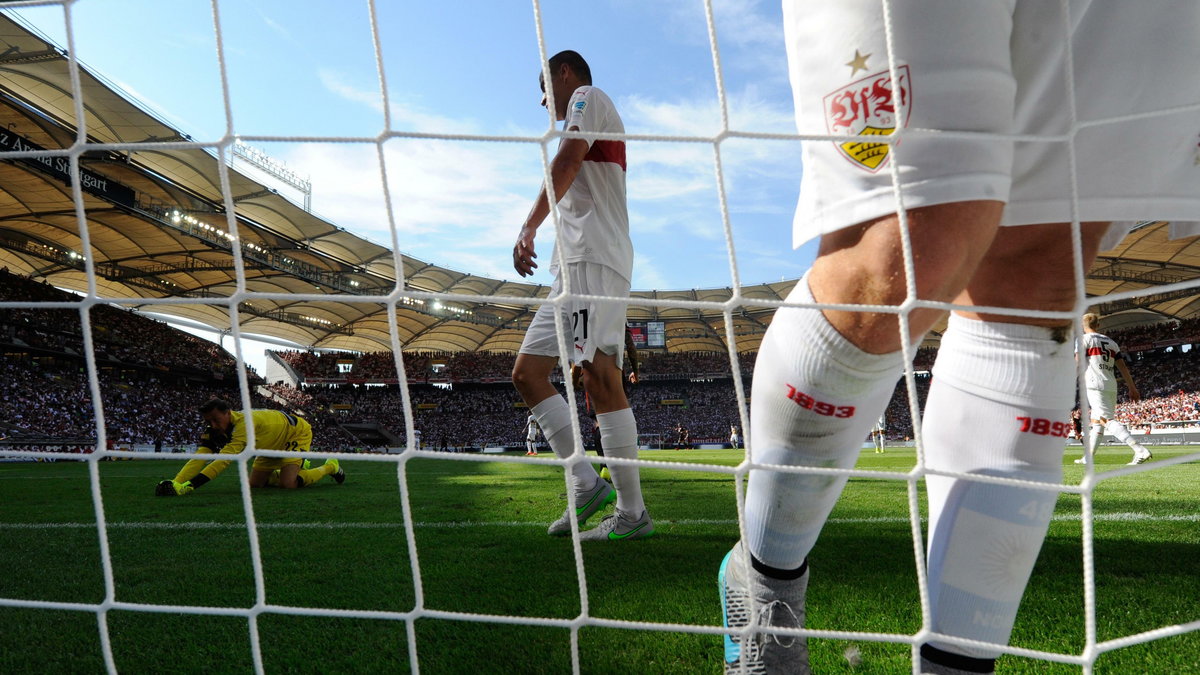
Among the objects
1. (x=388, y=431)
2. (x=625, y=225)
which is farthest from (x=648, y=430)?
(x=625, y=225)

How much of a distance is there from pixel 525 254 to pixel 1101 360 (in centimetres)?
558

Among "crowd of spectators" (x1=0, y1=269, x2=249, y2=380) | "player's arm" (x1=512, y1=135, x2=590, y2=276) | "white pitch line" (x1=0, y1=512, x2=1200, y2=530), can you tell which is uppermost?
"crowd of spectators" (x1=0, y1=269, x2=249, y2=380)

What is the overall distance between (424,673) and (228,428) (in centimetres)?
421

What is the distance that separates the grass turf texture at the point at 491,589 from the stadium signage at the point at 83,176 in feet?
39.4

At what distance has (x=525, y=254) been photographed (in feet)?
6.39

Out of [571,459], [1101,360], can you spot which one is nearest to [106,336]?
[1101,360]

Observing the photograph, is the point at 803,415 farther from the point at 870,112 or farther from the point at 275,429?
the point at 275,429

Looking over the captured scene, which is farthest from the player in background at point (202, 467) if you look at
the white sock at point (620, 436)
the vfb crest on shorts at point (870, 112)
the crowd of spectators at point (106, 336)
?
the crowd of spectators at point (106, 336)

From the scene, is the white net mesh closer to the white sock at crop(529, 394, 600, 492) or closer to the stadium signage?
the white sock at crop(529, 394, 600, 492)

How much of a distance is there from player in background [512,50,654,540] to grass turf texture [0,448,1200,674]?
0.62ft

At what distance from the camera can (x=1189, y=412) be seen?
1575 cm

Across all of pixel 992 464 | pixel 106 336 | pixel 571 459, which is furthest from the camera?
pixel 106 336

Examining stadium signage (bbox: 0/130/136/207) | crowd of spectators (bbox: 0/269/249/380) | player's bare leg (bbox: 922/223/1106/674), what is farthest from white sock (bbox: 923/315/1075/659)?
crowd of spectators (bbox: 0/269/249/380)

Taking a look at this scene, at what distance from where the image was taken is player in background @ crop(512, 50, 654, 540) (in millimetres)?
2127
